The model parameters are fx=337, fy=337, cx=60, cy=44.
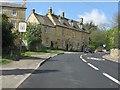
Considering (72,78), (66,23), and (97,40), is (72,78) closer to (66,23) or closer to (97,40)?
(66,23)

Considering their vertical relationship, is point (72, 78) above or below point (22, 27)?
below

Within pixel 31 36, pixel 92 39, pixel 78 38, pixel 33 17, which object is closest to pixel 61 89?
pixel 31 36

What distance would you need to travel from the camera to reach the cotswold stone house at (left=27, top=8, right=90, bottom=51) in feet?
289

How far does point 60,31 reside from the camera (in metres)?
94.9

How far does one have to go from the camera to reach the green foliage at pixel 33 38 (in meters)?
66.3

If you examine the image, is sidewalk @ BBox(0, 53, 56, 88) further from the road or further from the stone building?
the stone building

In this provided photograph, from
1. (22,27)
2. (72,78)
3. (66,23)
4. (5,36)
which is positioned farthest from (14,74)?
(66,23)

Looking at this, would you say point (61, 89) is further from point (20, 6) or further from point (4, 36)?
point (20, 6)

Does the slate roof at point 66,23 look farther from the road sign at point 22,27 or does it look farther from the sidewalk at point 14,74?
the sidewalk at point 14,74

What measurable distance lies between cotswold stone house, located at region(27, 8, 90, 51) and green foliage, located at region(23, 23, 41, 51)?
13781mm

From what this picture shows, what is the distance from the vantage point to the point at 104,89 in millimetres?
11164

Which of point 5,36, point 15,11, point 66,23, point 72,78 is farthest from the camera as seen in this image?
point 66,23

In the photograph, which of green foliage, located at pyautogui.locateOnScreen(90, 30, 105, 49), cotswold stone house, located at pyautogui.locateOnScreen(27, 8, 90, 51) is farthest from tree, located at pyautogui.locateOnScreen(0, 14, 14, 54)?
green foliage, located at pyautogui.locateOnScreen(90, 30, 105, 49)

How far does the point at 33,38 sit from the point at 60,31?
27904 millimetres
